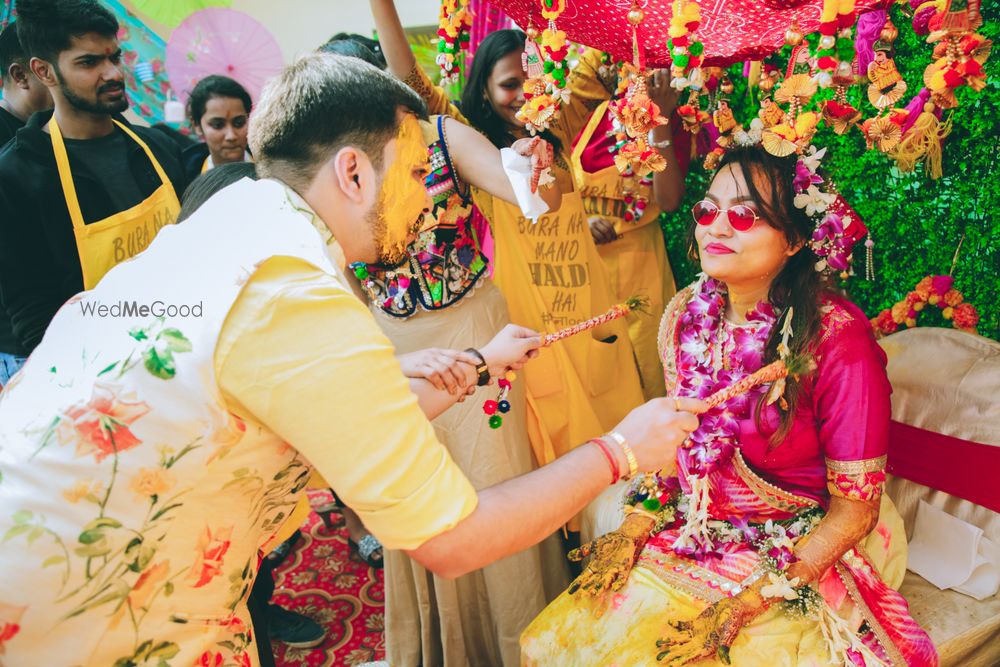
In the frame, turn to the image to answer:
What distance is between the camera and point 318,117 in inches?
52.6

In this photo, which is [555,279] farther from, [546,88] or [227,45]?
[227,45]

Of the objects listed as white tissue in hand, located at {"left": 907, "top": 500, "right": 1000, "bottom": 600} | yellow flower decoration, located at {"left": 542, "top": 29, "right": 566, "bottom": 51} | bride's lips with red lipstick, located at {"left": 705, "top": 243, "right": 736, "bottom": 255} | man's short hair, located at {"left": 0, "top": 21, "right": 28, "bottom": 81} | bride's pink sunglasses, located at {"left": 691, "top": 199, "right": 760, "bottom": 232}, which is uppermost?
man's short hair, located at {"left": 0, "top": 21, "right": 28, "bottom": 81}

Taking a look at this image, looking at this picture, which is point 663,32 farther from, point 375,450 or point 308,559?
point 308,559

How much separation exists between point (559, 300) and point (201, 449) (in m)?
1.92

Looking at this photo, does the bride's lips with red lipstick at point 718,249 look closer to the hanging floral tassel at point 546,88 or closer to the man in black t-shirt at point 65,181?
the hanging floral tassel at point 546,88

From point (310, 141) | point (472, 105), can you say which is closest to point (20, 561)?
point (310, 141)

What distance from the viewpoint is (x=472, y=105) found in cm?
277

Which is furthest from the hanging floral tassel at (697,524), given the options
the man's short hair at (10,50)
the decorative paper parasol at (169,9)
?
the decorative paper parasol at (169,9)

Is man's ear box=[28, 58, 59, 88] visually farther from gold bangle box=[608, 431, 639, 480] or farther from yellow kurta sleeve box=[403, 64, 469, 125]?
gold bangle box=[608, 431, 639, 480]

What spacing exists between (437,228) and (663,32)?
884mm

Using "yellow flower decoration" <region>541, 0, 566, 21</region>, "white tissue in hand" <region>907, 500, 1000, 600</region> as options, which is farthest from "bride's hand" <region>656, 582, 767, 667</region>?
"yellow flower decoration" <region>541, 0, 566, 21</region>

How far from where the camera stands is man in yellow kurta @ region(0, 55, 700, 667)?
108 cm

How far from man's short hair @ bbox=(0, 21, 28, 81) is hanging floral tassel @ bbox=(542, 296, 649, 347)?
2.61 metres

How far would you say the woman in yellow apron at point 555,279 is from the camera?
2701 mm
